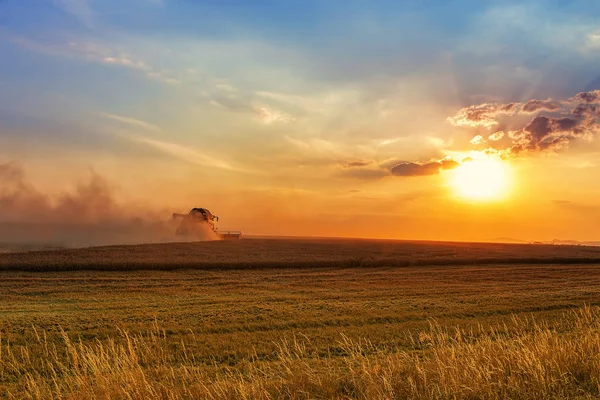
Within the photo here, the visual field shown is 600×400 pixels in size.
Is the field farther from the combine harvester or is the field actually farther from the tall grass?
the combine harvester

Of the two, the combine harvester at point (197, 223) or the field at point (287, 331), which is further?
the combine harvester at point (197, 223)

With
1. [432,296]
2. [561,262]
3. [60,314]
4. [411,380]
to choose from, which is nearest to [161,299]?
[60,314]

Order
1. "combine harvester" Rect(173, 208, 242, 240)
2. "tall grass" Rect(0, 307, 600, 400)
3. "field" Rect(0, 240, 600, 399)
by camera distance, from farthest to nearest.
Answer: "combine harvester" Rect(173, 208, 242, 240) → "field" Rect(0, 240, 600, 399) → "tall grass" Rect(0, 307, 600, 400)

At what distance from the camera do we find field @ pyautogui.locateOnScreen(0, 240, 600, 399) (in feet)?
29.0

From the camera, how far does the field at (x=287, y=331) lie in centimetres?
885

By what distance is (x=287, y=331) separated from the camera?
15922 mm

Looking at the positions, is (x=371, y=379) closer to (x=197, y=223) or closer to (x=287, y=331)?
(x=287, y=331)

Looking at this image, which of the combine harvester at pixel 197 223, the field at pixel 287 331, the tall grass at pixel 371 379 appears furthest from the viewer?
the combine harvester at pixel 197 223

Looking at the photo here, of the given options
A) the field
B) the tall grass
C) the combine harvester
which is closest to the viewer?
the tall grass

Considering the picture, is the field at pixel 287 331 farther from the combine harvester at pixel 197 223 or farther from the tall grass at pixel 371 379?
the combine harvester at pixel 197 223

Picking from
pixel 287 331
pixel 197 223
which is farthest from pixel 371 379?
pixel 197 223

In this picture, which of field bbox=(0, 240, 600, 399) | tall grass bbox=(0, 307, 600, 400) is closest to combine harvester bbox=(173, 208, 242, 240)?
field bbox=(0, 240, 600, 399)

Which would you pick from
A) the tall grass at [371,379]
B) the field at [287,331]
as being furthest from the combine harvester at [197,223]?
the tall grass at [371,379]

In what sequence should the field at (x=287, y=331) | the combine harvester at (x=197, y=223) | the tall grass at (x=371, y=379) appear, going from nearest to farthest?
the tall grass at (x=371, y=379) < the field at (x=287, y=331) < the combine harvester at (x=197, y=223)
